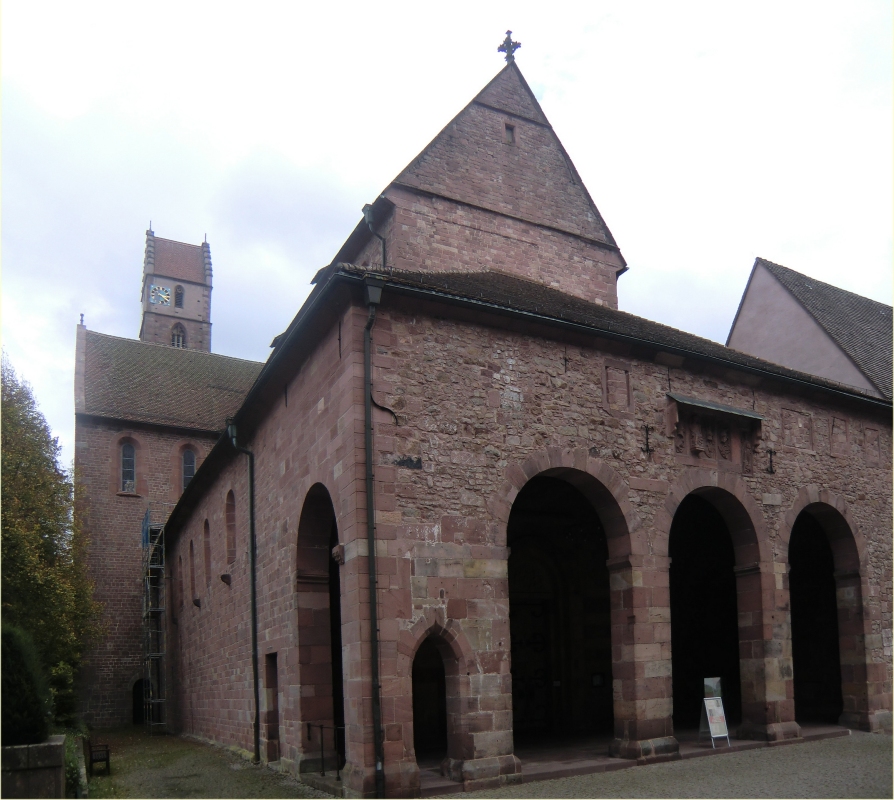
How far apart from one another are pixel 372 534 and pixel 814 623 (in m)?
11.7

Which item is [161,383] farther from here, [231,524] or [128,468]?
[231,524]

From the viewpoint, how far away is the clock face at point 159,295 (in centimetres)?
5688

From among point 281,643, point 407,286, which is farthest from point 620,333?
point 281,643

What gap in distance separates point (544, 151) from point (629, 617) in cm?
1049

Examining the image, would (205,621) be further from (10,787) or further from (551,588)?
(10,787)

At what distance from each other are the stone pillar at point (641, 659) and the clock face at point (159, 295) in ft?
162

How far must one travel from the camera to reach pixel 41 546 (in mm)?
20422

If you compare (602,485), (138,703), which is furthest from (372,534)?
(138,703)

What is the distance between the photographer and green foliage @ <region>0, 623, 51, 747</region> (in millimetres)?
8266

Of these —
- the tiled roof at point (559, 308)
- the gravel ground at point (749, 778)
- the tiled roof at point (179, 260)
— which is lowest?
the gravel ground at point (749, 778)

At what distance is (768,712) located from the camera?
1378 cm

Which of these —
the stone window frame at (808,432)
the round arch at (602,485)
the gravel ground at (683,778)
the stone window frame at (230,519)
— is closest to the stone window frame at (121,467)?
the stone window frame at (230,519)

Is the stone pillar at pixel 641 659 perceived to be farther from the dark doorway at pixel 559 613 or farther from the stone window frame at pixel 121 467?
the stone window frame at pixel 121 467

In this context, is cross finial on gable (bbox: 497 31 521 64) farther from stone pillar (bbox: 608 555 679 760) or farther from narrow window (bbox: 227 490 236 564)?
stone pillar (bbox: 608 555 679 760)
